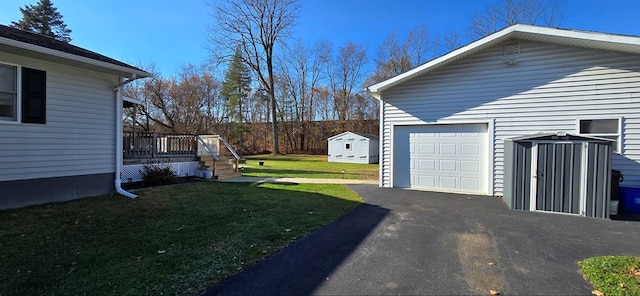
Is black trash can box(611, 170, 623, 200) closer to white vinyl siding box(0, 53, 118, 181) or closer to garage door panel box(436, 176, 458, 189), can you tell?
garage door panel box(436, 176, 458, 189)

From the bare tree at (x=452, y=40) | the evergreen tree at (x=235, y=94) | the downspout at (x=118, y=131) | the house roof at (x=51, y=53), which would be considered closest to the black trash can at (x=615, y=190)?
the house roof at (x=51, y=53)

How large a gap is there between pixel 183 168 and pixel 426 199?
9048 millimetres

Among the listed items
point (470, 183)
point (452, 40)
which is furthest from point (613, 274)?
point (452, 40)

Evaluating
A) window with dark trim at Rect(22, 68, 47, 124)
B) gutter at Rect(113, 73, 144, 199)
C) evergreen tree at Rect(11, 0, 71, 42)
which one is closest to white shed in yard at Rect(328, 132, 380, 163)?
gutter at Rect(113, 73, 144, 199)

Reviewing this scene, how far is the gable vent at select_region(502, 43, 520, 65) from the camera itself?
8.05 metres

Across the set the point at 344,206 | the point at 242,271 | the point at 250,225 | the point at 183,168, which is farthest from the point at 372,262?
the point at 183,168

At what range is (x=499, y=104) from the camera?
27.0 feet

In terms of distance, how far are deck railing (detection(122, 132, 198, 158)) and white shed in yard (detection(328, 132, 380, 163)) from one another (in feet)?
48.9

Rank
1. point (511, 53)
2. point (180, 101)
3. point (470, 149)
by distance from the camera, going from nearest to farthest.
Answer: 1. point (511, 53)
2. point (470, 149)
3. point (180, 101)

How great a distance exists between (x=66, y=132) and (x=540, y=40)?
12.2 metres

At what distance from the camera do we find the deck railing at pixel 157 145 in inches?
385

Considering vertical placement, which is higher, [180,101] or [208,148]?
[180,101]

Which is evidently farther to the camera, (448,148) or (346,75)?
(346,75)

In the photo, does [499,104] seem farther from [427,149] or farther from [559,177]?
[559,177]
